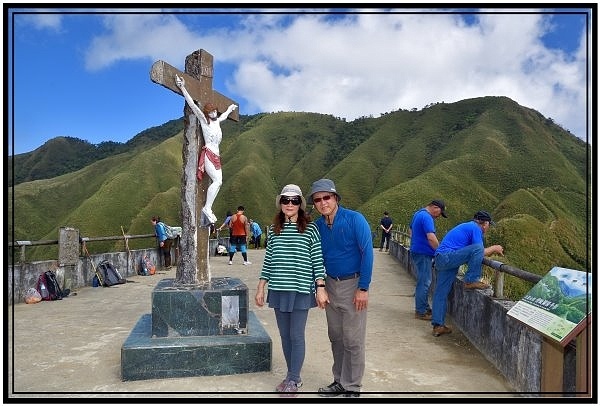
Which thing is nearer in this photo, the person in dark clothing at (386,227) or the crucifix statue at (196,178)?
the crucifix statue at (196,178)

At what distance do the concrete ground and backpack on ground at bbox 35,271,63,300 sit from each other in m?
0.42

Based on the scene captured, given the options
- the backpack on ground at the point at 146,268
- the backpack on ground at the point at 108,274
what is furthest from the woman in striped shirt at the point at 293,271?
the backpack on ground at the point at 146,268

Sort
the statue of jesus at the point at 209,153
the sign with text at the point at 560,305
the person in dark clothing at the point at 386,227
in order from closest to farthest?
the sign with text at the point at 560,305 < the statue of jesus at the point at 209,153 < the person in dark clothing at the point at 386,227

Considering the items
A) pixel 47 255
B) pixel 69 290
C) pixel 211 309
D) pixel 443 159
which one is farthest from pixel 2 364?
pixel 443 159

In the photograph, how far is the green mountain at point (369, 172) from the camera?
191 ft

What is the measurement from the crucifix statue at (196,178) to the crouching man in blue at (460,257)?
2691 millimetres

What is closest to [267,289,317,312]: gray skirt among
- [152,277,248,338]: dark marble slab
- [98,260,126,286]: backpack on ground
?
[152,277,248,338]: dark marble slab

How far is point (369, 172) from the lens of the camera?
262 ft

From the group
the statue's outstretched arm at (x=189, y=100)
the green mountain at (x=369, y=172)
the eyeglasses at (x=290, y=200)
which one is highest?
the green mountain at (x=369, y=172)

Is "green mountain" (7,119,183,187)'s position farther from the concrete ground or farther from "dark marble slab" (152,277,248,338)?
"dark marble slab" (152,277,248,338)

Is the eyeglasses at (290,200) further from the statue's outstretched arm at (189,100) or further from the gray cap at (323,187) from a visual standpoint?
the statue's outstretched arm at (189,100)

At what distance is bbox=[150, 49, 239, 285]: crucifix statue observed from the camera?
15.6 feet

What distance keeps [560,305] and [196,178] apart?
340 centimetres

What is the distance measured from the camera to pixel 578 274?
3.05 m
